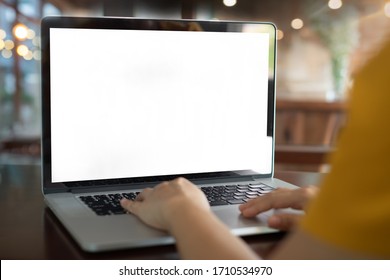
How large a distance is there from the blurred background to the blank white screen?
2.95 m

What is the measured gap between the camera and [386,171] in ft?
1.25

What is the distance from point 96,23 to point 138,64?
100 millimetres

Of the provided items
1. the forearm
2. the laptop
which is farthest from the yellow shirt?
the laptop

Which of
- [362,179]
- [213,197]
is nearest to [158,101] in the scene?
[213,197]

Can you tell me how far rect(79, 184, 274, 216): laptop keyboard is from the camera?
2.59 ft

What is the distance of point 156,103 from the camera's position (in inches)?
37.8

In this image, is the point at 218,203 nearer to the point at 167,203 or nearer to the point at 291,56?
the point at 167,203

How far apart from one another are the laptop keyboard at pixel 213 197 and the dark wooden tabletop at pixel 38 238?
0.21 ft

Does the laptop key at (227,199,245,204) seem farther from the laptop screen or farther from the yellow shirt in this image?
the yellow shirt

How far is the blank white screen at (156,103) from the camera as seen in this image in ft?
2.94

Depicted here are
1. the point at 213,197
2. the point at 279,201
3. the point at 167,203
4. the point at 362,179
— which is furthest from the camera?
the point at 213,197

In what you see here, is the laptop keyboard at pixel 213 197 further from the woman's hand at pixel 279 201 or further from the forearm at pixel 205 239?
the forearm at pixel 205 239

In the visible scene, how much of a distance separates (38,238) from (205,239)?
0.90 feet
